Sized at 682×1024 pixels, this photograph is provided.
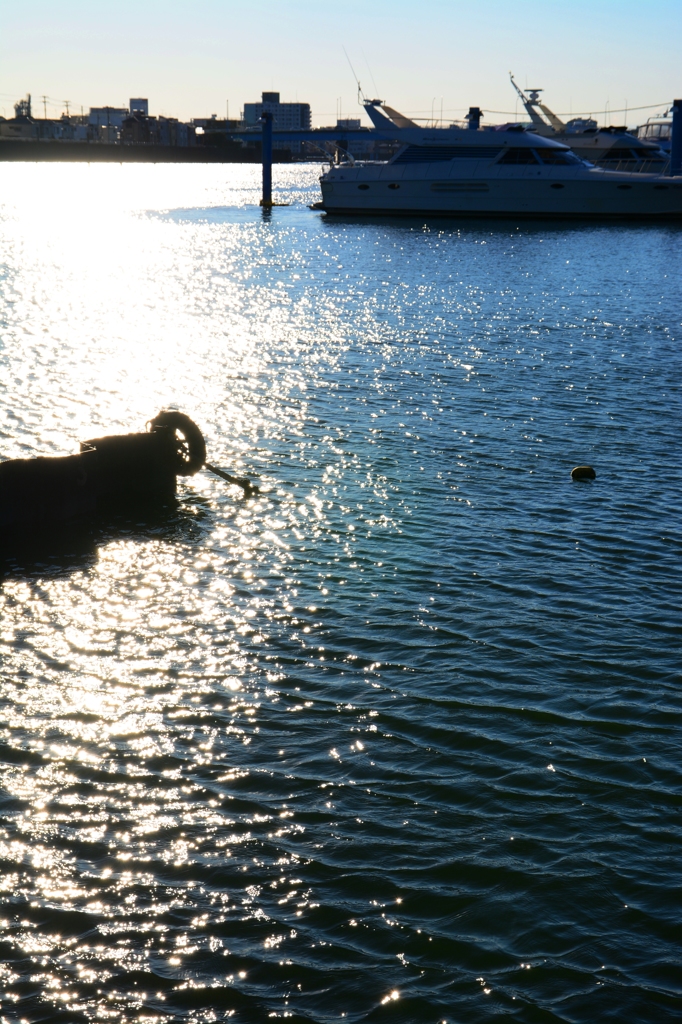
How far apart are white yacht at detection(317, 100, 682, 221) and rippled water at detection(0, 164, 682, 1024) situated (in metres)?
53.2

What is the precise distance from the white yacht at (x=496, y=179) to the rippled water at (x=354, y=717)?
175 feet

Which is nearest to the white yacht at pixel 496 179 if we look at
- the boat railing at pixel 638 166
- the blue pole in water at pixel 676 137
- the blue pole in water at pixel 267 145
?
the blue pole in water at pixel 676 137

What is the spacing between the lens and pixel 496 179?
72.2 m

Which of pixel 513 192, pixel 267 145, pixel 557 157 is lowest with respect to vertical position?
pixel 513 192

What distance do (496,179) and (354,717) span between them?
69322 mm

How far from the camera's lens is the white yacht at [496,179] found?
2768 inches

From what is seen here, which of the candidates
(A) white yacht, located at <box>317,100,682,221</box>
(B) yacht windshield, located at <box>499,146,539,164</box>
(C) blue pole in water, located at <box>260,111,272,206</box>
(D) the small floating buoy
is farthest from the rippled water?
(C) blue pole in water, located at <box>260,111,272,206</box>

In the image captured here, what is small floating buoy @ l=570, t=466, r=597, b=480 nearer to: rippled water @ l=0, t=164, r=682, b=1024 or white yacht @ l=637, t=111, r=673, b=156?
rippled water @ l=0, t=164, r=682, b=1024

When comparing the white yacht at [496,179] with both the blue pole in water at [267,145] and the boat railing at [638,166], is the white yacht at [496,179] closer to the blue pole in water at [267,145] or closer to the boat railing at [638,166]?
the boat railing at [638,166]

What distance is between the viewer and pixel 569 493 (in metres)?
14.8

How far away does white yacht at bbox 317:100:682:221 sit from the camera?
7031cm

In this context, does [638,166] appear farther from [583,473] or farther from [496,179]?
[583,473]

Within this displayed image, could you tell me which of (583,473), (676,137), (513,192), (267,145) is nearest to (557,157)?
(513,192)

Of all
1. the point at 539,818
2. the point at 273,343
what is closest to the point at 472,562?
the point at 539,818
